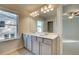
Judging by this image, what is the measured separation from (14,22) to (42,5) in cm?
69

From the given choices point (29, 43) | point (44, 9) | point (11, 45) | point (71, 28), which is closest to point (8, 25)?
point (11, 45)

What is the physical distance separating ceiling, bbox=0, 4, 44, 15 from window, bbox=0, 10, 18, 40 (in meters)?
0.12

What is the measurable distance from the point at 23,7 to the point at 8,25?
0.49 meters

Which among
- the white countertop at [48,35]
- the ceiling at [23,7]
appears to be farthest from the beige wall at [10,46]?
the ceiling at [23,7]

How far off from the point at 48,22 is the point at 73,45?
70cm

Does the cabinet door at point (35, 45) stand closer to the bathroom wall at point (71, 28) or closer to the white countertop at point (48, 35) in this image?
the white countertop at point (48, 35)

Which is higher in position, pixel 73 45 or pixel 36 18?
pixel 36 18

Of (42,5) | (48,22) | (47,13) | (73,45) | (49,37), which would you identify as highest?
(42,5)

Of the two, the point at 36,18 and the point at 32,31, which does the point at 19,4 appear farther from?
the point at 32,31

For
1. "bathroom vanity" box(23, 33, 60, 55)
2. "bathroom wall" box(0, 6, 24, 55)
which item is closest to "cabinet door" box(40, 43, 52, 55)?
"bathroom vanity" box(23, 33, 60, 55)

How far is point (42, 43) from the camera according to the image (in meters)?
2.09

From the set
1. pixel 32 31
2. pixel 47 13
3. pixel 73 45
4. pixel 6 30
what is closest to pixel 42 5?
pixel 47 13

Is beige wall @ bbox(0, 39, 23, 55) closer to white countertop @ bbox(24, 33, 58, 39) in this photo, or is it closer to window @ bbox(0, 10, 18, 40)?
window @ bbox(0, 10, 18, 40)

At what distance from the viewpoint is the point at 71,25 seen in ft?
7.01
